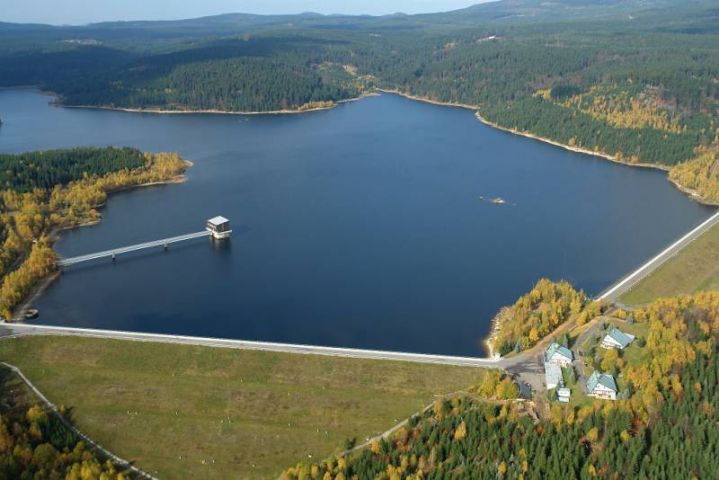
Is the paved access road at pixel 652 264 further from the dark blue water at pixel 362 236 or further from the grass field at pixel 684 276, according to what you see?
the dark blue water at pixel 362 236

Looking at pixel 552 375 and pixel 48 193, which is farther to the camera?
pixel 48 193

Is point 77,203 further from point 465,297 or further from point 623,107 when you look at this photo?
point 623,107

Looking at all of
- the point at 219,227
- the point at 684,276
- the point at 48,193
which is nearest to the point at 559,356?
the point at 684,276

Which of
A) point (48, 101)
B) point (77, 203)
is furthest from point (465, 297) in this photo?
point (48, 101)

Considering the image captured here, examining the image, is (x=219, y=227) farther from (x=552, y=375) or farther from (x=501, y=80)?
(x=501, y=80)

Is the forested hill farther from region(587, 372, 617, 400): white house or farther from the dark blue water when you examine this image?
region(587, 372, 617, 400): white house

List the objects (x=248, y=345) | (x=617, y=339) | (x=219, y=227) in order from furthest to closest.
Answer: (x=219, y=227) → (x=248, y=345) → (x=617, y=339)

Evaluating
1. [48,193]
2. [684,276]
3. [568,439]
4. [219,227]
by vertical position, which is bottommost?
[684,276]

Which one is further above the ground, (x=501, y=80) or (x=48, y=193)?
(x=501, y=80)
